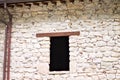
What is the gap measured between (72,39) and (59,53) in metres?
0.71

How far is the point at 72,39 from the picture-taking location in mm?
11508

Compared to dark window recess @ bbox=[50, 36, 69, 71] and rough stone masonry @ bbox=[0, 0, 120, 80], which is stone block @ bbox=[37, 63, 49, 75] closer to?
rough stone masonry @ bbox=[0, 0, 120, 80]

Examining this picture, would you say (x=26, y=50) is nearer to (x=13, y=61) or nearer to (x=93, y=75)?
(x=13, y=61)

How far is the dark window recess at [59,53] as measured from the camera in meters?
11.5

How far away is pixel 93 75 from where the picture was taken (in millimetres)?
10984

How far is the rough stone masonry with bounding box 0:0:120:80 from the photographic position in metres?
11.1

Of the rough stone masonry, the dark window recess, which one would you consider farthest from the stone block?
the dark window recess

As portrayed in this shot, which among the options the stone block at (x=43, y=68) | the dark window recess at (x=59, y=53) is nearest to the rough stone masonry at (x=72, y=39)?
the stone block at (x=43, y=68)

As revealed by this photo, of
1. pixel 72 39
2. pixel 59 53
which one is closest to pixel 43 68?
pixel 59 53

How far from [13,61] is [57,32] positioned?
197cm

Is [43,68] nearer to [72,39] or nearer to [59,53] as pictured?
[59,53]

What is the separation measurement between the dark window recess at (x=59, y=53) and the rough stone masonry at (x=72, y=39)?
22cm

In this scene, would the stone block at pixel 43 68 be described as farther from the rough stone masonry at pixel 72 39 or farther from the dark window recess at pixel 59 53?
the dark window recess at pixel 59 53

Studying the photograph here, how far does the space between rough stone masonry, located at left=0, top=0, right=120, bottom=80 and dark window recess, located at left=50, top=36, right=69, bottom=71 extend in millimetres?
218
